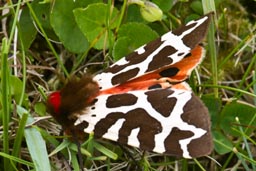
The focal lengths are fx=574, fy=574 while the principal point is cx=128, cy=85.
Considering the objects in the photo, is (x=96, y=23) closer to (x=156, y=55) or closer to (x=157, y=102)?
(x=156, y=55)

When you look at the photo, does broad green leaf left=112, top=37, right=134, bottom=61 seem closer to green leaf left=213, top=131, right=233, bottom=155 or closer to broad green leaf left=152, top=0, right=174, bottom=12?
broad green leaf left=152, top=0, right=174, bottom=12

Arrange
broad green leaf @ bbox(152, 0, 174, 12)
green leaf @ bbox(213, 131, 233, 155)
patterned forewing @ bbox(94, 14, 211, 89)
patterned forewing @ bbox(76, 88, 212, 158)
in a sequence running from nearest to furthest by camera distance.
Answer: patterned forewing @ bbox(76, 88, 212, 158), patterned forewing @ bbox(94, 14, 211, 89), green leaf @ bbox(213, 131, 233, 155), broad green leaf @ bbox(152, 0, 174, 12)

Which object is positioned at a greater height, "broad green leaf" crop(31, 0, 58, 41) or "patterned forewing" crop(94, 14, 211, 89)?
"broad green leaf" crop(31, 0, 58, 41)

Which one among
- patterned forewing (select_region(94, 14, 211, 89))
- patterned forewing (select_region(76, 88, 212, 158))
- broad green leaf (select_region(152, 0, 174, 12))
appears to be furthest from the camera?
broad green leaf (select_region(152, 0, 174, 12))

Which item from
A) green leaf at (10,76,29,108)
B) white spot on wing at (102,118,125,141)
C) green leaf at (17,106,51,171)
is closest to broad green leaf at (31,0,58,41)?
green leaf at (10,76,29,108)

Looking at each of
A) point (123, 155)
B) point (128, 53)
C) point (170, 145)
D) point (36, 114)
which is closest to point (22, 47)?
point (36, 114)

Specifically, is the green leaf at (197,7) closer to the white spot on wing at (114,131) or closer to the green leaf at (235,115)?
the green leaf at (235,115)

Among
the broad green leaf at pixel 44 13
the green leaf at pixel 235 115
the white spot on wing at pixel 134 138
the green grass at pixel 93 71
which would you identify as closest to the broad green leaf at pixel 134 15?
the green grass at pixel 93 71
